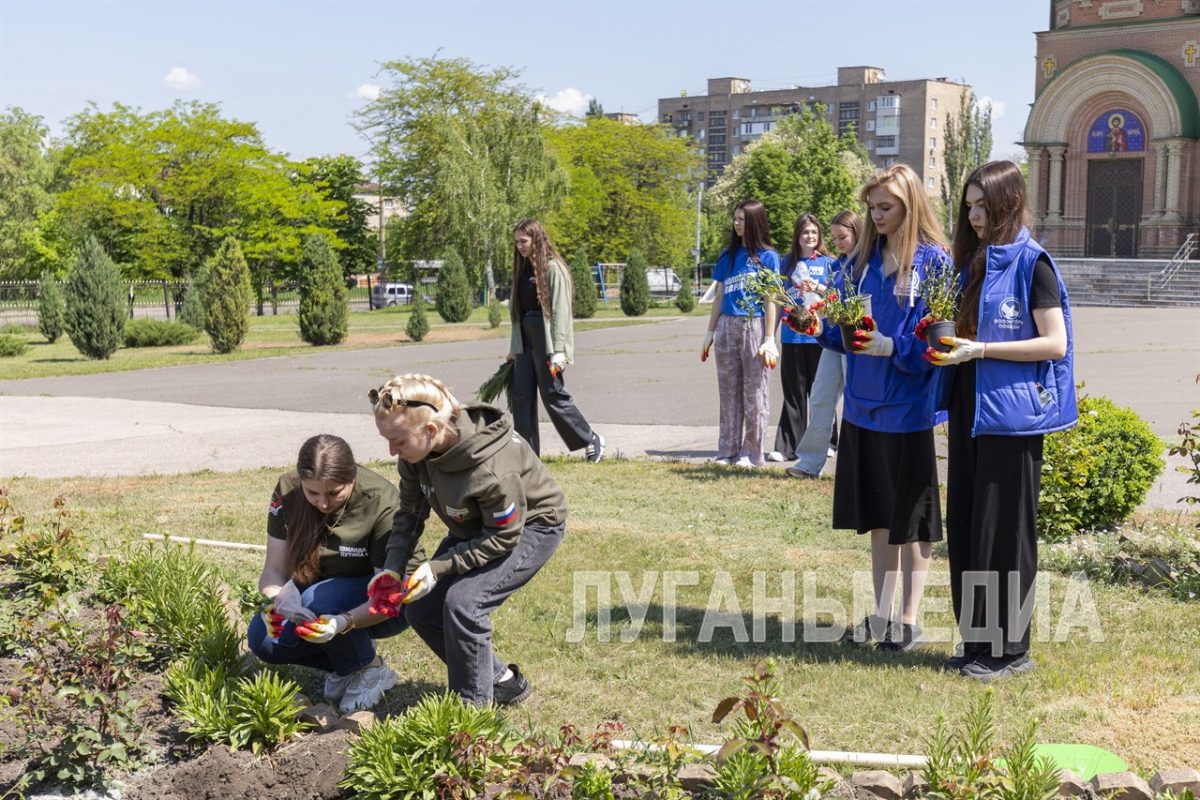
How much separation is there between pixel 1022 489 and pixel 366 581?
96.7 inches

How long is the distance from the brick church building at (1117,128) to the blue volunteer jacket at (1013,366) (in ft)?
142

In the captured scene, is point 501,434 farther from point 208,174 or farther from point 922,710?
point 208,174

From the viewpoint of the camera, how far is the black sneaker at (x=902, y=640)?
16.4 ft

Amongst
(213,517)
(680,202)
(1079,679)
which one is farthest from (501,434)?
(680,202)

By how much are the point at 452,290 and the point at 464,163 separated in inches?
350

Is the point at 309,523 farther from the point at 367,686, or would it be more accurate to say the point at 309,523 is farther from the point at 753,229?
the point at 753,229

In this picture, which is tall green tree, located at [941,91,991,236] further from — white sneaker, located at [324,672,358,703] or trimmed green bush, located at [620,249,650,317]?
white sneaker, located at [324,672,358,703]

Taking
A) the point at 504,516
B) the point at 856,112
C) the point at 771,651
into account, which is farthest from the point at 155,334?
the point at 856,112

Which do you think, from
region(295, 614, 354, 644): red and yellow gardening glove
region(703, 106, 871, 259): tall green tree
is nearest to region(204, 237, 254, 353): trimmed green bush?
region(295, 614, 354, 644): red and yellow gardening glove

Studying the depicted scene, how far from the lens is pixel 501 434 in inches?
161

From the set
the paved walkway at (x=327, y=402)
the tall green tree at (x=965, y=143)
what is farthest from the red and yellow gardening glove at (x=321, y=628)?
the tall green tree at (x=965, y=143)

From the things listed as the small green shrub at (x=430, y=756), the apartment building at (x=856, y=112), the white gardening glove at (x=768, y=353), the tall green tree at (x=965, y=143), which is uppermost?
the apartment building at (x=856, y=112)

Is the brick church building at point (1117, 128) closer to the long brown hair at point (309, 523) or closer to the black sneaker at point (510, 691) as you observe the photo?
the black sneaker at point (510, 691)

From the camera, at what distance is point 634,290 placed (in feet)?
122
